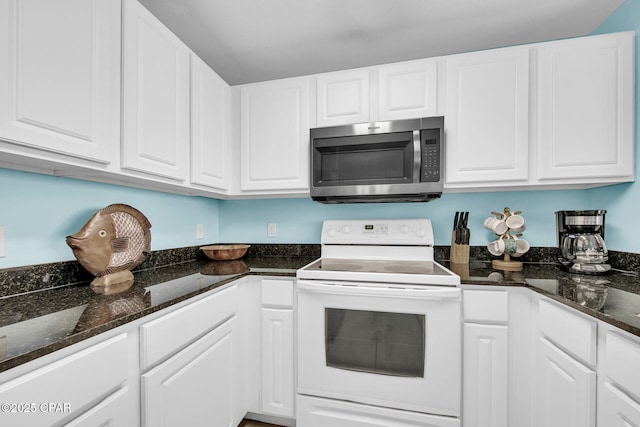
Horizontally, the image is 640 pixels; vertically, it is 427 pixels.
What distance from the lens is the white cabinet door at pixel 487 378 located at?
Result: 132 cm

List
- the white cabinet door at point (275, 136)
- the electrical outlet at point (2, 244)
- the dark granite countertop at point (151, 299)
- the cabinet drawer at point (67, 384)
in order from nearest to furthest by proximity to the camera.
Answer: the cabinet drawer at point (67, 384) → the dark granite countertop at point (151, 299) → the electrical outlet at point (2, 244) → the white cabinet door at point (275, 136)

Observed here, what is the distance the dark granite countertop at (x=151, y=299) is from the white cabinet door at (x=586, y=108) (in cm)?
61

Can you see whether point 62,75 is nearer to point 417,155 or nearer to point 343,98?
point 343,98

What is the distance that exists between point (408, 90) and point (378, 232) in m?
0.96

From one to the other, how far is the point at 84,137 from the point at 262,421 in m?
1.76

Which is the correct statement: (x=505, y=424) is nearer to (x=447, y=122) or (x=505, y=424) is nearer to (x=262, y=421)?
(x=262, y=421)

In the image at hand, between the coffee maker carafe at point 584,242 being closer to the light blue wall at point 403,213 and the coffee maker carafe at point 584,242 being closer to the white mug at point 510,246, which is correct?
the white mug at point 510,246

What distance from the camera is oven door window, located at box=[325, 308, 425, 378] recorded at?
1390mm

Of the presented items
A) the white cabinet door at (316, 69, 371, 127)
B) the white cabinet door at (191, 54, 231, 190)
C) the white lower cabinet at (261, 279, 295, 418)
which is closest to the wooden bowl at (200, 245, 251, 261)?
the white cabinet door at (191, 54, 231, 190)

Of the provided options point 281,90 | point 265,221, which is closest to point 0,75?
point 281,90

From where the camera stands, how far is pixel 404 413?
4.51ft

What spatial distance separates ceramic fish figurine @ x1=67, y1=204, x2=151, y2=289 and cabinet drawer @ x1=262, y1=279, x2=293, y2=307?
0.67m

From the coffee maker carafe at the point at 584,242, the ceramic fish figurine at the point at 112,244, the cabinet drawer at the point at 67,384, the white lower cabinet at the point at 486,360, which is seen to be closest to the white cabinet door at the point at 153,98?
the ceramic fish figurine at the point at 112,244

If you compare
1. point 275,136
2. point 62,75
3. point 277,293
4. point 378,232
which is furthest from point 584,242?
point 62,75
